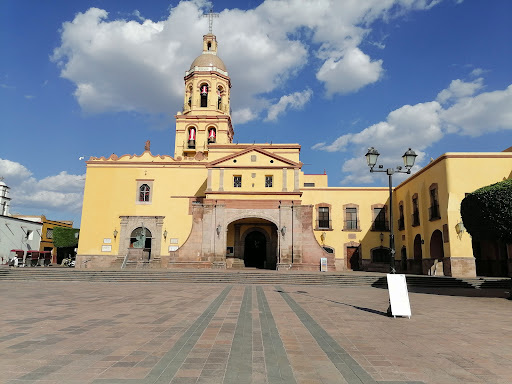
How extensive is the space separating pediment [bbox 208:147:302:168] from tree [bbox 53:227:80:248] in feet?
85.9

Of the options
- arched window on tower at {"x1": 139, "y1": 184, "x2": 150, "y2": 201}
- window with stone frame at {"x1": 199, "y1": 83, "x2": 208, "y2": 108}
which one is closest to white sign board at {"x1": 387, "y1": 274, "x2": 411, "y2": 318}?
arched window on tower at {"x1": 139, "y1": 184, "x2": 150, "y2": 201}

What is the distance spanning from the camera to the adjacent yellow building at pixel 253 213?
25.2 meters

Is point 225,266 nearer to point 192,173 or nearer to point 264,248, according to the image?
Answer: point 264,248

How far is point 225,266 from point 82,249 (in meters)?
13.3

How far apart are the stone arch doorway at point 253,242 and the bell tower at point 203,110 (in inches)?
443

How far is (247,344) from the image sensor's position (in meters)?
6.08

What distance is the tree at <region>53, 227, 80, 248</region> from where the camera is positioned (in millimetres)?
44219

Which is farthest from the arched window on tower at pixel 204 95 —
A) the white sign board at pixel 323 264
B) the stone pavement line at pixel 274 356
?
the stone pavement line at pixel 274 356

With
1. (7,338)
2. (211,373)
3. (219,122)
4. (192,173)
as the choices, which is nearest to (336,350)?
(211,373)

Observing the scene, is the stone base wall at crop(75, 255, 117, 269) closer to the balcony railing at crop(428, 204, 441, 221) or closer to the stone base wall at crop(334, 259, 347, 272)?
the stone base wall at crop(334, 259, 347, 272)

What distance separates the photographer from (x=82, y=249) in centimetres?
3042

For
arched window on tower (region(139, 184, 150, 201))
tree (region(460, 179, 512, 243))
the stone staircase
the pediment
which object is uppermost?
the pediment

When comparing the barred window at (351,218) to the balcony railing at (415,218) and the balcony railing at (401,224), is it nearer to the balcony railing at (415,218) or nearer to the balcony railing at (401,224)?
the balcony railing at (401,224)

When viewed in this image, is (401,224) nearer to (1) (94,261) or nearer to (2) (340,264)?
(2) (340,264)
